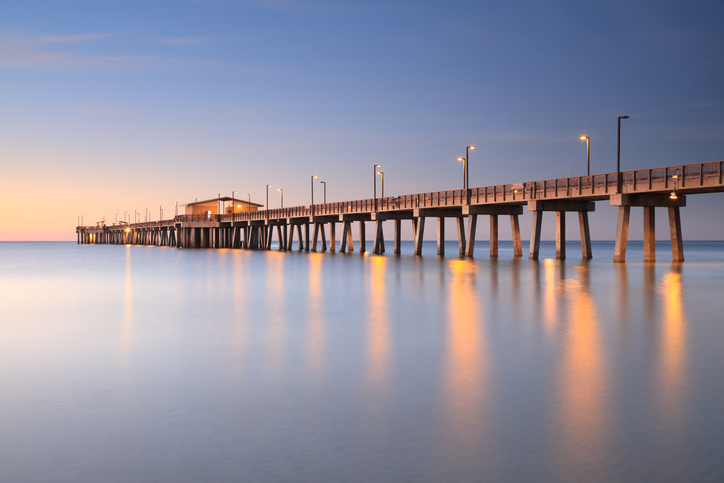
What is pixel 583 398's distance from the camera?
7.46m

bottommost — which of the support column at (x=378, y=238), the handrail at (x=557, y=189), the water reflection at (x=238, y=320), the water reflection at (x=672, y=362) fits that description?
the water reflection at (x=238, y=320)

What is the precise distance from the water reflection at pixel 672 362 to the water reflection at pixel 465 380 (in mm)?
2113

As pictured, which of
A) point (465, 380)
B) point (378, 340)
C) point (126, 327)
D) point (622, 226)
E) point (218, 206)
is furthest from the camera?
point (218, 206)

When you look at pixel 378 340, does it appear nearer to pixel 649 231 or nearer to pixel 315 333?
pixel 315 333

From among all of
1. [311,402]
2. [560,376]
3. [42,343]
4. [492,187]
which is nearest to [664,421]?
[560,376]

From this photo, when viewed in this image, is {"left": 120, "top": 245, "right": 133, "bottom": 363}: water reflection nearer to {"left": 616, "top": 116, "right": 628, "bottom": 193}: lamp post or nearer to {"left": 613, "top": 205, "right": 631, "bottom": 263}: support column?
{"left": 616, "top": 116, "right": 628, "bottom": 193}: lamp post

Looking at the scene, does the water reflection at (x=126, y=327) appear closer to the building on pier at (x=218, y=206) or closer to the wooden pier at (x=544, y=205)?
the wooden pier at (x=544, y=205)

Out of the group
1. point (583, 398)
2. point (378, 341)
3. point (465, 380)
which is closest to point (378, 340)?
point (378, 341)

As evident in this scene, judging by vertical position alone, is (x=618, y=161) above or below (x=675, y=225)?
above

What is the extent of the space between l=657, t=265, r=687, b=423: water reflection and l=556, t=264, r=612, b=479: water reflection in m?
0.66

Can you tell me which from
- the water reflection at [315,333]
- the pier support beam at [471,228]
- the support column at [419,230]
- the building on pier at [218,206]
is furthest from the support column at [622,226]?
the building on pier at [218,206]

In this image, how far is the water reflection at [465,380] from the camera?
6094 millimetres

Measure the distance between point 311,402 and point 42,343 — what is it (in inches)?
302

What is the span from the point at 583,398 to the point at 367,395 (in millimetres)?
2697
